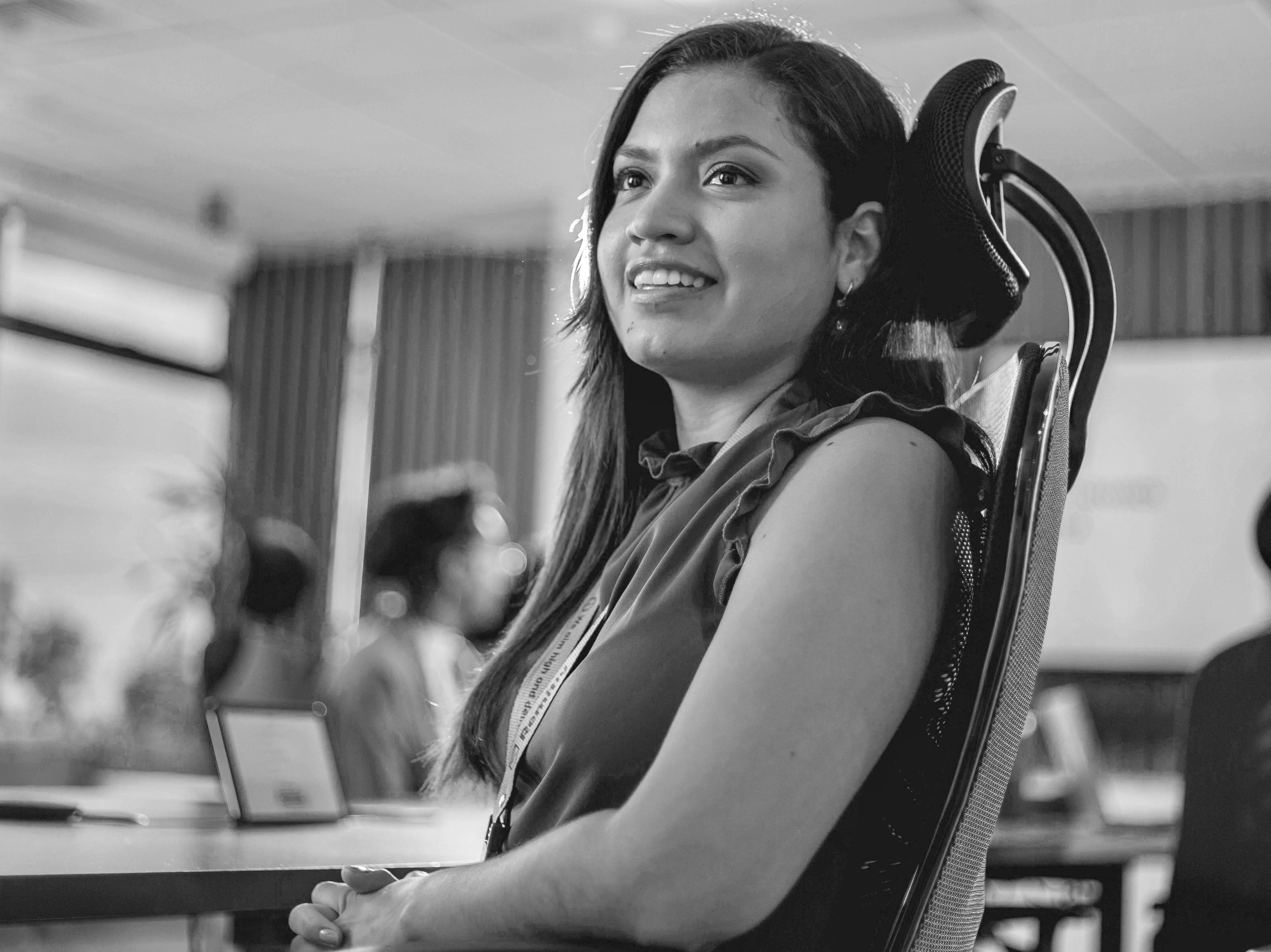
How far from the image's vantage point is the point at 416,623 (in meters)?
3.71

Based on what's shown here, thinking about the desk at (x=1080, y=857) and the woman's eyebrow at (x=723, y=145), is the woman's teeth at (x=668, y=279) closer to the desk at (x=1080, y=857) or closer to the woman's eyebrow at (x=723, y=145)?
the woman's eyebrow at (x=723, y=145)

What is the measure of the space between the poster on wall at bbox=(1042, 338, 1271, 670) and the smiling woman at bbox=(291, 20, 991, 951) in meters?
4.16

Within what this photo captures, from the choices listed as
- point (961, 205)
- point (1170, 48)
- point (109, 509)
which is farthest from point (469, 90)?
point (961, 205)

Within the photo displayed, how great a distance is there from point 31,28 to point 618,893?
14.8ft

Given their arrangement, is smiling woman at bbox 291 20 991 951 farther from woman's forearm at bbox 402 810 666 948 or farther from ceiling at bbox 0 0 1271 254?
ceiling at bbox 0 0 1271 254

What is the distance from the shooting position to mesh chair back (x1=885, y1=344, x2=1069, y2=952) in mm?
970

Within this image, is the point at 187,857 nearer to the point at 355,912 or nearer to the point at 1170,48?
the point at 355,912

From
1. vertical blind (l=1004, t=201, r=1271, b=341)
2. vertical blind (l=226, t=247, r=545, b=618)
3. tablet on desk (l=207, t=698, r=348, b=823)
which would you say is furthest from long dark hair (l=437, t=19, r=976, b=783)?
vertical blind (l=226, t=247, r=545, b=618)

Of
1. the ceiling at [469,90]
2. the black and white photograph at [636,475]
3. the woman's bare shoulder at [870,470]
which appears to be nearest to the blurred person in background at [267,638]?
the black and white photograph at [636,475]

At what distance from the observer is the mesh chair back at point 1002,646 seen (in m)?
0.97

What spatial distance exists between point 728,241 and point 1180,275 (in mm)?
4879

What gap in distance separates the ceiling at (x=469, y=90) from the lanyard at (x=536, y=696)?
242 centimetres

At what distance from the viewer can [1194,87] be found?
463 centimetres

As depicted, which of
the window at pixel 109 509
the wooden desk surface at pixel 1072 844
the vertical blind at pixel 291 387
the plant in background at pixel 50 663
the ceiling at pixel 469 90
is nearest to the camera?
the wooden desk surface at pixel 1072 844
